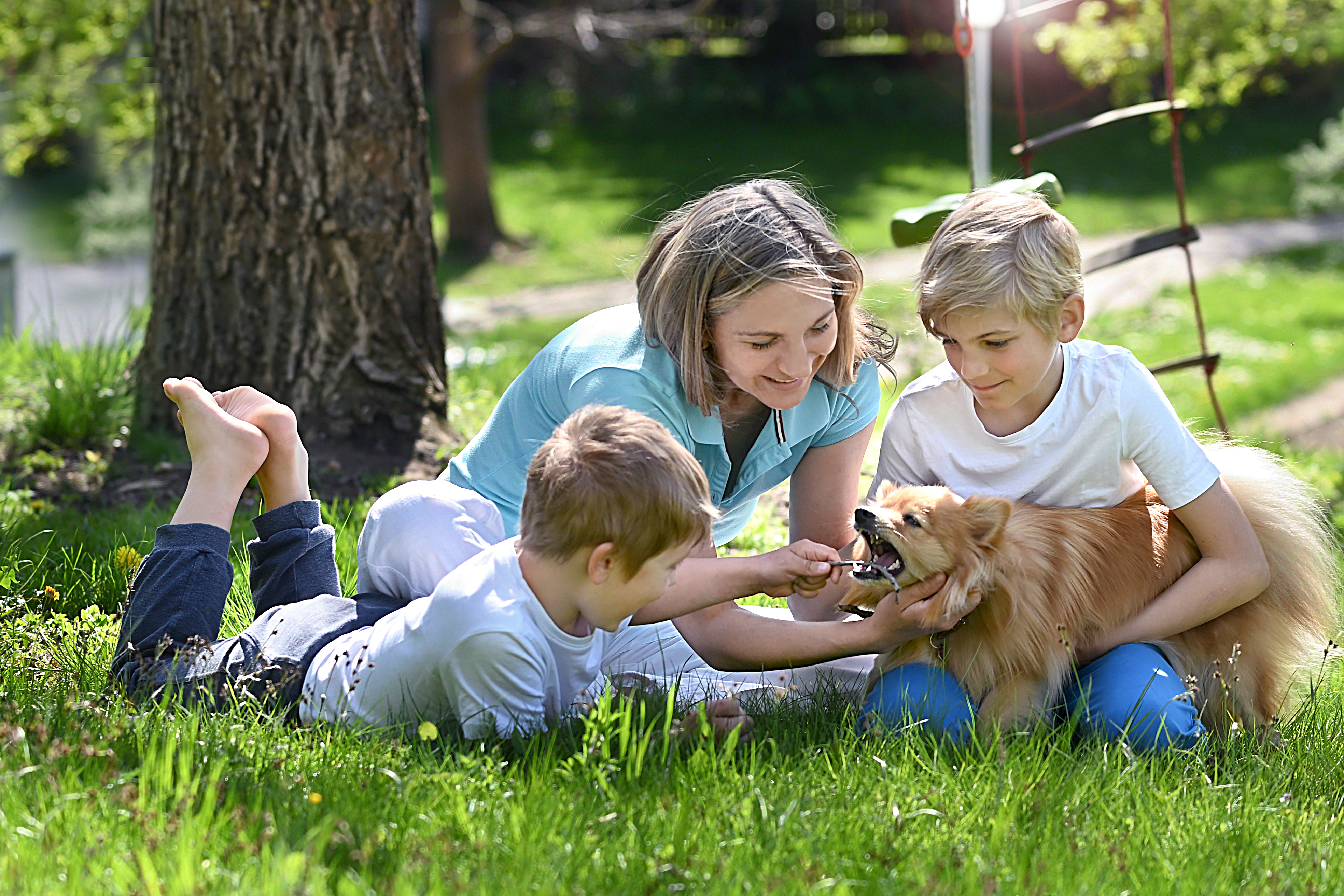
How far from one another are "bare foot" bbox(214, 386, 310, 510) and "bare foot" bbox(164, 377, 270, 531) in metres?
0.05

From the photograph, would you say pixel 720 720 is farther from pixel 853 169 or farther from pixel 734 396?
pixel 853 169

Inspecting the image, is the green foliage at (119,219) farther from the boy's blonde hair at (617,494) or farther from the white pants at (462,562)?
the boy's blonde hair at (617,494)

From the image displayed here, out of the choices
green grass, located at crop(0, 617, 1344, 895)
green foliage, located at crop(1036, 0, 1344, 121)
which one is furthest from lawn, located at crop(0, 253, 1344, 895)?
green foliage, located at crop(1036, 0, 1344, 121)

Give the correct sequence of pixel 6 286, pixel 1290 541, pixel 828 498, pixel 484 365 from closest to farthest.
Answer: pixel 1290 541
pixel 828 498
pixel 484 365
pixel 6 286

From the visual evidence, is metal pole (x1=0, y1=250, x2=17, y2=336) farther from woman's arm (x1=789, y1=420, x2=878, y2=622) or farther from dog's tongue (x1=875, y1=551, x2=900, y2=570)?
dog's tongue (x1=875, y1=551, x2=900, y2=570)

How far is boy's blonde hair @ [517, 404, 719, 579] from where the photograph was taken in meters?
2.36

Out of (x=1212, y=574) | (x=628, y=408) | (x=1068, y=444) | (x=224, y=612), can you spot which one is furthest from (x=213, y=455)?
(x=1212, y=574)

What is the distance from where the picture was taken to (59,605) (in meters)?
3.29

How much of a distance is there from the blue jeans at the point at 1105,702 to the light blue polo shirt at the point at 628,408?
66 centimetres

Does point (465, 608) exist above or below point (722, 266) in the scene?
below

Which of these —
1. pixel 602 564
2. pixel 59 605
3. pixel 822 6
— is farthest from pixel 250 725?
pixel 822 6

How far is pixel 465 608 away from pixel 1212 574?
1787mm

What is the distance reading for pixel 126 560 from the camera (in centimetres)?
340

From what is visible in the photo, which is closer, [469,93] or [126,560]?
[126,560]
